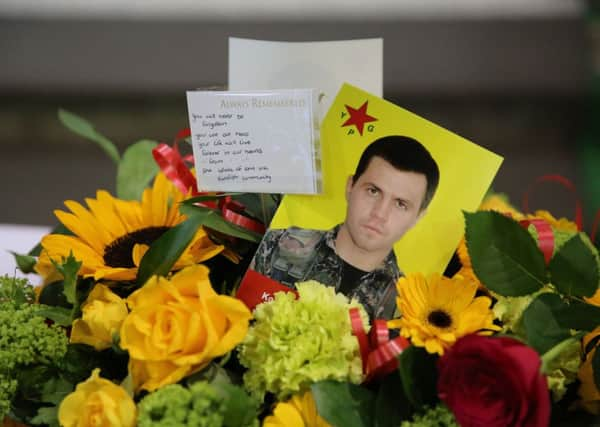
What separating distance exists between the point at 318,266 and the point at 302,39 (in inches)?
83.6

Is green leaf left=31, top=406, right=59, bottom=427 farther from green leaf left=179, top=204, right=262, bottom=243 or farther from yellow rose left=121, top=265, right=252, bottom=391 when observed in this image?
green leaf left=179, top=204, right=262, bottom=243

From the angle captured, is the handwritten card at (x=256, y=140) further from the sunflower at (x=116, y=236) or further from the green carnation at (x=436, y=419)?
the green carnation at (x=436, y=419)

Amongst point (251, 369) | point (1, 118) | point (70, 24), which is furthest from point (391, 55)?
point (251, 369)

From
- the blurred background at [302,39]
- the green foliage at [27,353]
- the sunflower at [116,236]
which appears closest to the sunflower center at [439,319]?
the sunflower at [116,236]

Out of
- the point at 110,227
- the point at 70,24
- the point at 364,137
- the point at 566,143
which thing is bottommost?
the point at 566,143

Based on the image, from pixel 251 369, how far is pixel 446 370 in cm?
16

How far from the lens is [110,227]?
2.36 feet

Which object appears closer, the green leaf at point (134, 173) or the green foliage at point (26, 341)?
the green foliage at point (26, 341)

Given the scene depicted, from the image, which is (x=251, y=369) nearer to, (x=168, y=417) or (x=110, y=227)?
(x=168, y=417)

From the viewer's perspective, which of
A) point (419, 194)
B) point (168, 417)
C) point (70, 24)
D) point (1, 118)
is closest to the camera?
point (168, 417)

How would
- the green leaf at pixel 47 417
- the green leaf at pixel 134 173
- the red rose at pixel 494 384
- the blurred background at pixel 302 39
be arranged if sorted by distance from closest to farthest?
the red rose at pixel 494 384 → the green leaf at pixel 47 417 → the green leaf at pixel 134 173 → the blurred background at pixel 302 39

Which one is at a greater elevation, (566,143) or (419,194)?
(419,194)

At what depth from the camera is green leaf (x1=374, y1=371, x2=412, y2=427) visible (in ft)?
1.73

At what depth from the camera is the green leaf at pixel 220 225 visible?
64 centimetres
